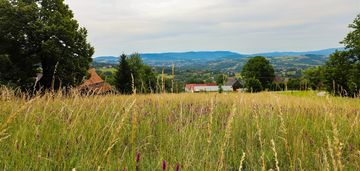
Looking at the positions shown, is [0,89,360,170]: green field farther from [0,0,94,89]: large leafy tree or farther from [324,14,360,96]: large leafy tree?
[324,14,360,96]: large leafy tree

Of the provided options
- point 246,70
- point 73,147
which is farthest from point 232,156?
point 246,70

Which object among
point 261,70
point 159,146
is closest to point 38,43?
point 159,146

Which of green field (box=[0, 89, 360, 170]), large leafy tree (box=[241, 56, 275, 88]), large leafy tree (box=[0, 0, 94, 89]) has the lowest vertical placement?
large leafy tree (box=[241, 56, 275, 88])

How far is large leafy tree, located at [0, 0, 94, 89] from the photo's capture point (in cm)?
2239

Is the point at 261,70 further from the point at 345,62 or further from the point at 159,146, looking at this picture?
the point at 159,146

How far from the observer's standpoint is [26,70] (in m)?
23.8

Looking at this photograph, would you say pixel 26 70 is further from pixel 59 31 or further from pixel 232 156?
pixel 232 156

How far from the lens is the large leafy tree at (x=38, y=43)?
882 inches

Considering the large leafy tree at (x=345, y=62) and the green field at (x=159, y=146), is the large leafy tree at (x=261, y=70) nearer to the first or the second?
the large leafy tree at (x=345, y=62)

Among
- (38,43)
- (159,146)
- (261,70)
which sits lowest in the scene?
(261,70)

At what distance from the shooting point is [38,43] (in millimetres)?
23625

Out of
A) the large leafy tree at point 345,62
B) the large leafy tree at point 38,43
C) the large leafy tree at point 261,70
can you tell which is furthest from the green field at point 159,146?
the large leafy tree at point 261,70

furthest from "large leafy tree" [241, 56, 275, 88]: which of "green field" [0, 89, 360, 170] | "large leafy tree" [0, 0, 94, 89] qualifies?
"green field" [0, 89, 360, 170]

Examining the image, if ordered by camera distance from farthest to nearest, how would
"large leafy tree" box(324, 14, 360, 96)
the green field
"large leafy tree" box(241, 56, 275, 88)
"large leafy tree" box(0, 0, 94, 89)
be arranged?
"large leafy tree" box(241, 56, 275, 88) < "large leafy tree" box(324, 14, 360, 96) < "large leafy tree" box(0, 0, 94, 89) < the green field
